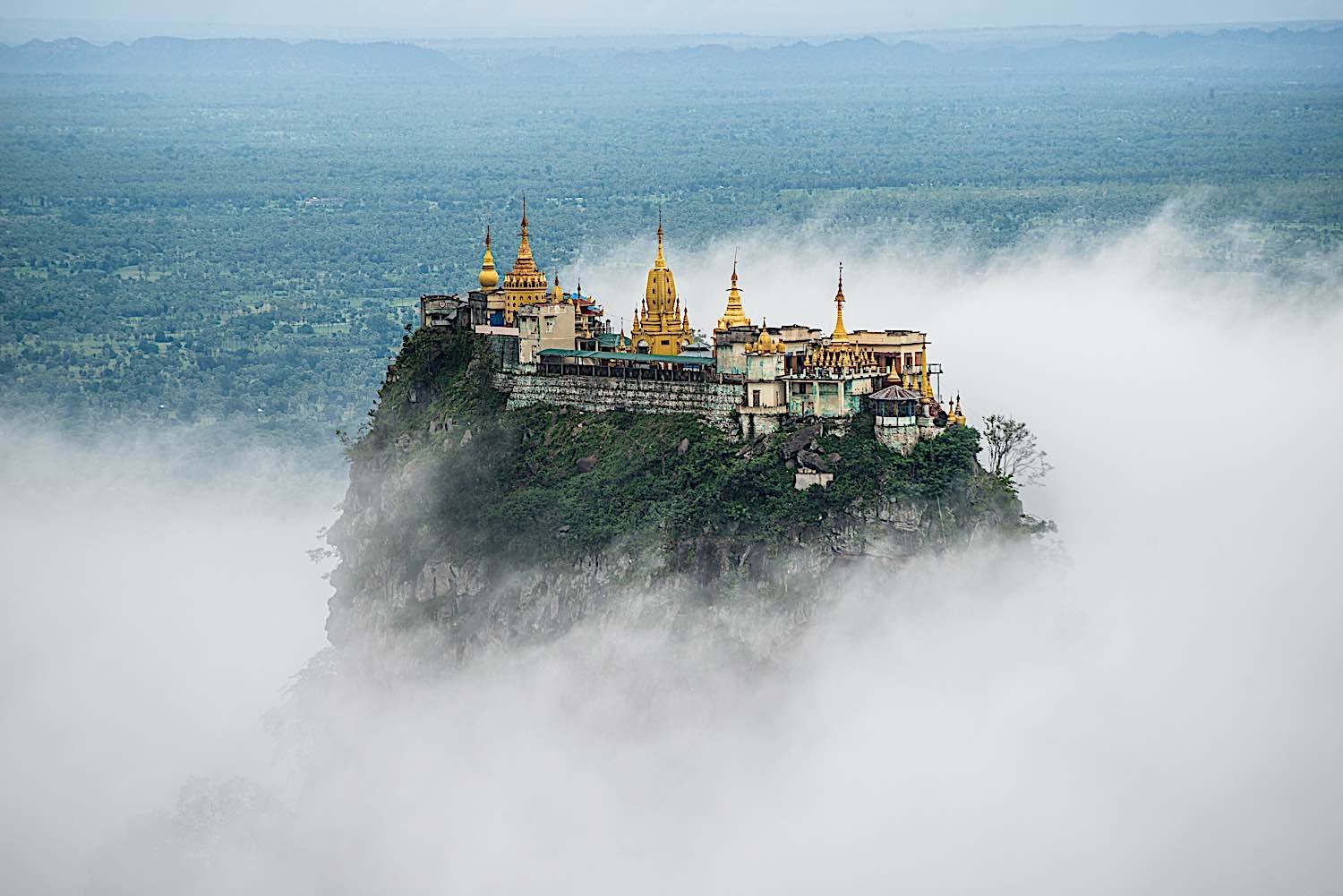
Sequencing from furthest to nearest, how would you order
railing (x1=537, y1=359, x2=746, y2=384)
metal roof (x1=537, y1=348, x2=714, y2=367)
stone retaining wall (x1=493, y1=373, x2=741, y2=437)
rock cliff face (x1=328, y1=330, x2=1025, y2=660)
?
metal roof (x1=537, y1=348, x2=714, y2=367)
railing (x1=537, y1=359, x2=746, y2=384)
stone retaining wall (x1=493, y1=373, x2=741, y2=437)
rock cliff face (x1=328, y1=330, x2=1025, y2=660)

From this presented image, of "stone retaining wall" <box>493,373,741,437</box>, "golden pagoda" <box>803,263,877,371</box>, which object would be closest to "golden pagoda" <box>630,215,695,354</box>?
"stone retaining wall" <box>493,373,741,437</box>

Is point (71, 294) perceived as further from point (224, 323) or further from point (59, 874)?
point (59, 874)

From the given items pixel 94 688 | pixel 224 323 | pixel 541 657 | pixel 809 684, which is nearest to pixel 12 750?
pixel 94 688

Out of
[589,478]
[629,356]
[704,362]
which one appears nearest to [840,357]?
[704,362]

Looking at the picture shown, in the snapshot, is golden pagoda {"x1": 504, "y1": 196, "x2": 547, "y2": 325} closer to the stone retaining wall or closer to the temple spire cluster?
the temple spire cluster

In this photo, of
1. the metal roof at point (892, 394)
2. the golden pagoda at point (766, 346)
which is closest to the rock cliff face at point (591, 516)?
the metal roof at point (892, 394)

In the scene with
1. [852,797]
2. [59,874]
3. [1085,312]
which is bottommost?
[59,874]
